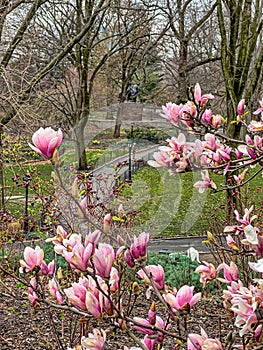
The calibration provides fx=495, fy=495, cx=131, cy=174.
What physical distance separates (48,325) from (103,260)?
3421mm

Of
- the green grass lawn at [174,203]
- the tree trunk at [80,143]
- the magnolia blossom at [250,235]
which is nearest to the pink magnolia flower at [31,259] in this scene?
the magnolia blossom at [250,235]

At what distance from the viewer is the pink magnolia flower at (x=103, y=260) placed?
40.6 inches

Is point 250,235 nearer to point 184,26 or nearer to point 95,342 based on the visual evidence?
point 95,342

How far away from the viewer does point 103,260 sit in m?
1.03

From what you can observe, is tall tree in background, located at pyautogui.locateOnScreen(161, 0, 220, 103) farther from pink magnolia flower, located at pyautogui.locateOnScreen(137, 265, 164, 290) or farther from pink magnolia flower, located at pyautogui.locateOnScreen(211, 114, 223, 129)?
pink magnolia flower, located at pyautogui.locateOnScreen(137, 265, 164, 290)

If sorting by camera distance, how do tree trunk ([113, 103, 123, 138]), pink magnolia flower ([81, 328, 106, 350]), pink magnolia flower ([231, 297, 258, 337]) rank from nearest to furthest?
pink magnolia flower ([231, 297, 258, 337]) → pink magnolia flower ([81, 328, 106, 350]) → tree trunk ([113, 103, 123, 138])

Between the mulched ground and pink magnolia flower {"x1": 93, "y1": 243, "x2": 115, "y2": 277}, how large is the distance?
242 cm

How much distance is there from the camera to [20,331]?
13.4ft

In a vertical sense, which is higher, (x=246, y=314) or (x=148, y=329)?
(x=246, y=314)

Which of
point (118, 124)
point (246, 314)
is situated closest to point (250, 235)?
point (246, 314)

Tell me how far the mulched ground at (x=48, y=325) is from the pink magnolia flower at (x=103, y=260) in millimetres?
2417

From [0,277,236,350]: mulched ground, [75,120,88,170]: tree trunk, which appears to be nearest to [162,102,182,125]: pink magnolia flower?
[0,277,236,350]: mulched ground

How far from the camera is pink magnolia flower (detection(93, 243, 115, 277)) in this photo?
1.03 m

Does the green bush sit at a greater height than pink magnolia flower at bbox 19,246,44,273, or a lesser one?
Result: lesser
